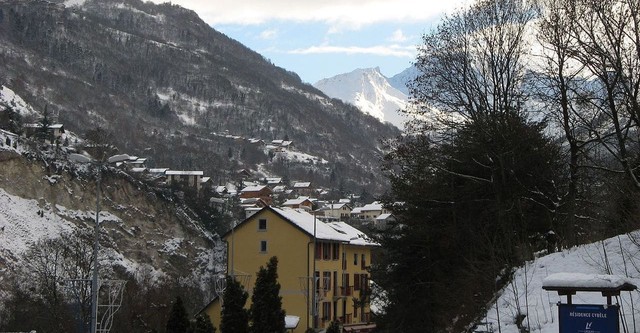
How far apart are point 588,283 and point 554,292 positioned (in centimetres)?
498

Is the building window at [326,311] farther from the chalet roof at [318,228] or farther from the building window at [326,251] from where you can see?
the chalet roof at [318,228]

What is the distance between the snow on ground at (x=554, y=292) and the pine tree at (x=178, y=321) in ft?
31.2

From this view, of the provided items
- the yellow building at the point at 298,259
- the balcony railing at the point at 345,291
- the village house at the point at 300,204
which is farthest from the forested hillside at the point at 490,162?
the village house at the point at 300,204

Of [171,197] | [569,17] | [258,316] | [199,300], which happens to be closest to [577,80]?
[569,17]

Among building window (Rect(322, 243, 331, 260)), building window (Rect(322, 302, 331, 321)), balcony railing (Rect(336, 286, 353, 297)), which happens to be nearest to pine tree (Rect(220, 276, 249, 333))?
building window (Rect(322, 243, 331, 260))

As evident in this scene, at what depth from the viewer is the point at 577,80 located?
20672 mm

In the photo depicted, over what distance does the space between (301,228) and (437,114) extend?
28711 mm

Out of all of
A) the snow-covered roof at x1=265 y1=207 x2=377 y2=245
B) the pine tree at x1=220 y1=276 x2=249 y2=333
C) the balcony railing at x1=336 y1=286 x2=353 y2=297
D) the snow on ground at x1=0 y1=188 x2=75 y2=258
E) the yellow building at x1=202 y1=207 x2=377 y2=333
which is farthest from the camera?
the snow on ground at x1=0 y1=188 x2=75 y2=258

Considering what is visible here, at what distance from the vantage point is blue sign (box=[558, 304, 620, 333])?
964cm

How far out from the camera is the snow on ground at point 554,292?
42.9 feet

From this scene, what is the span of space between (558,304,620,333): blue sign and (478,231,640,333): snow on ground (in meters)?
1.92

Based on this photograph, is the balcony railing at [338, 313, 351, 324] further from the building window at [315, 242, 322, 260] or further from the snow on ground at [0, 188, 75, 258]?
the snow on ground at [0, 188, 75, 258]

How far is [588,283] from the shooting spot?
1003cm

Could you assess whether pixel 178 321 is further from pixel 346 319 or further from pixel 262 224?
pixel 346 319
